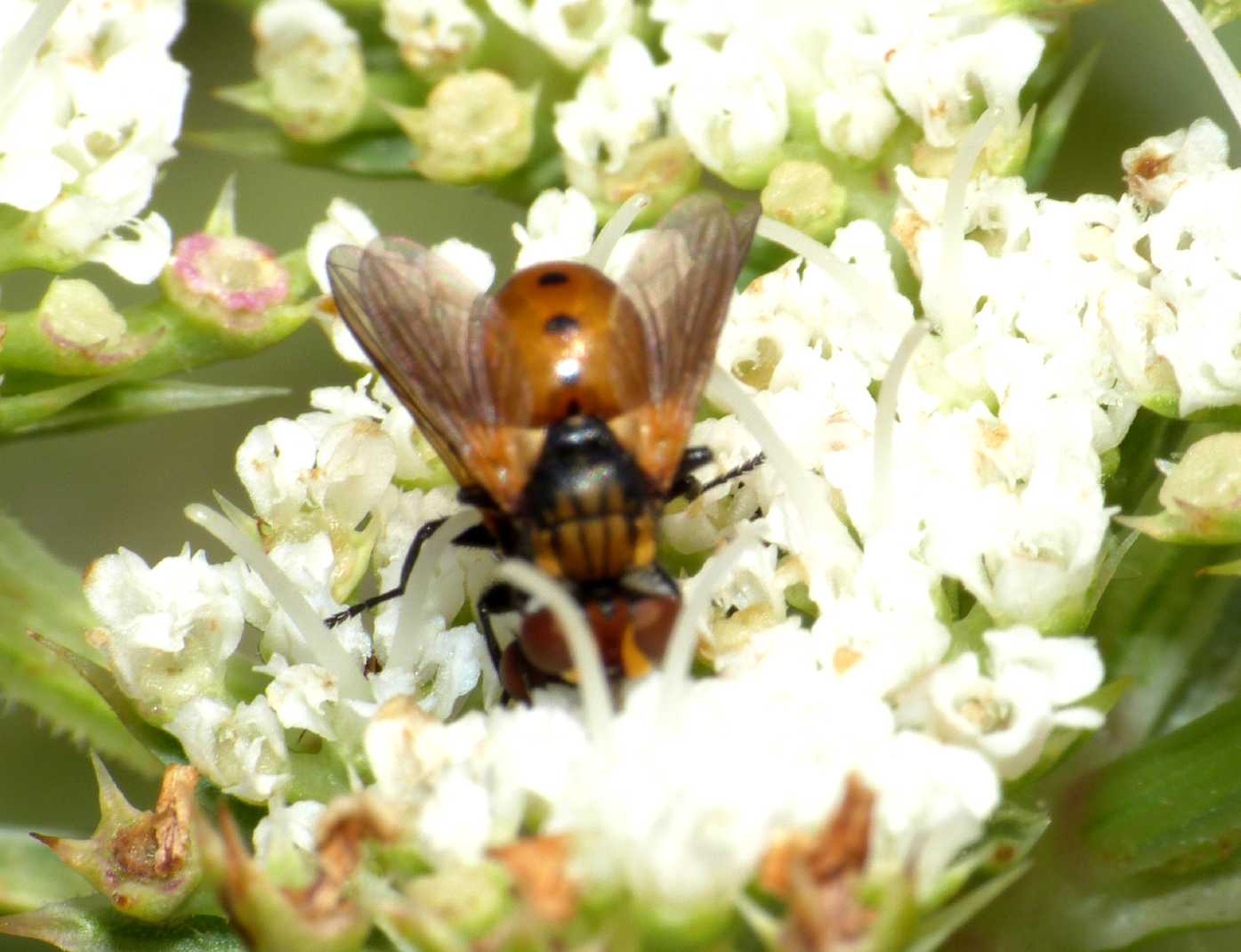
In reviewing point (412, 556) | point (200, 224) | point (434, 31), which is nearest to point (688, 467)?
point (412, 556)

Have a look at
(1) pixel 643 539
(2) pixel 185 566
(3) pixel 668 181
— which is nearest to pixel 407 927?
(1) pixel 643 539

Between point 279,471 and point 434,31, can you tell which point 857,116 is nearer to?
point 434,31

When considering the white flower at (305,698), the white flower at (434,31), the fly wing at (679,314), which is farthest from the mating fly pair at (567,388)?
the white flower at (434,31)

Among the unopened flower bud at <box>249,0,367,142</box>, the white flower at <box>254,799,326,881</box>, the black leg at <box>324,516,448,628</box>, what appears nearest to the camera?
the white flower at <box>254,799,326,881</box>

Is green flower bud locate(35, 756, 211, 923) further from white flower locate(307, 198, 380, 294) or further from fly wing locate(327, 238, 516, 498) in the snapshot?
white flower locate(307, 198, 380, 294)

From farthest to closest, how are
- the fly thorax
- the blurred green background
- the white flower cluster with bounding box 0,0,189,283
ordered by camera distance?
the blurred green background → the white flower cluster with bounding box 0,0,189,283 → the fly thorax

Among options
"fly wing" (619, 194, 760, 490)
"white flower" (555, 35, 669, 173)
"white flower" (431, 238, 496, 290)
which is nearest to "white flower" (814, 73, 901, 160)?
"white flower" (555, 35, 669, 173)

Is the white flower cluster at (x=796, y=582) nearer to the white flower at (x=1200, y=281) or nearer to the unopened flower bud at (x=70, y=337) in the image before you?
the white flower at (x=1200, y=281)
